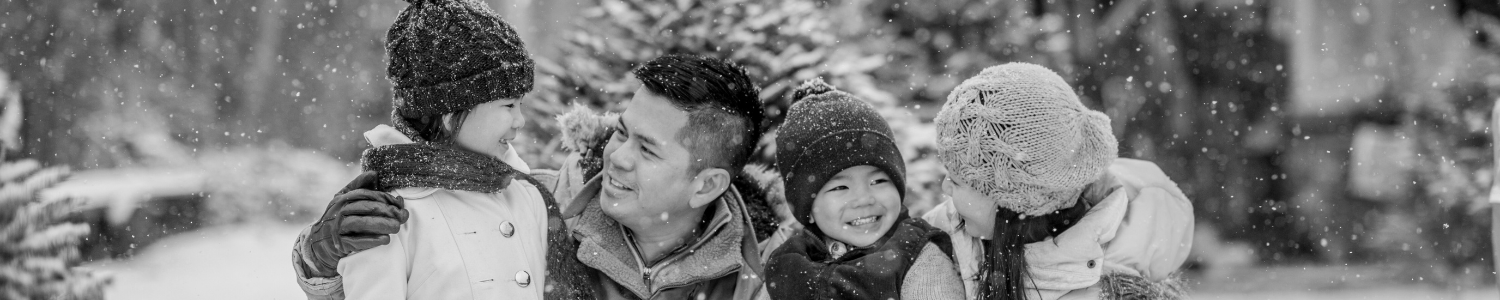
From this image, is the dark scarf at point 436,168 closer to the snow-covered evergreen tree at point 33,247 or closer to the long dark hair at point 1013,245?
the long dark hair at point 1013,245

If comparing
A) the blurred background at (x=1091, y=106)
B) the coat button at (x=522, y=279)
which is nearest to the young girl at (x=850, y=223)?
the coat button at (x=522, y=279)

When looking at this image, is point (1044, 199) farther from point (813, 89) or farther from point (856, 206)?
point (813, 89)

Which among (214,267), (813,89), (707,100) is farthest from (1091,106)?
(214,267)

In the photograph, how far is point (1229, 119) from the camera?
9961 millimetres

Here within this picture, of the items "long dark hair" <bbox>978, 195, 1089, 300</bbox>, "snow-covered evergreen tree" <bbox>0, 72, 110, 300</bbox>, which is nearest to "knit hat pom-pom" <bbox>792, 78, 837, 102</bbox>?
"long dark hair" <bbox>978, 195, 1089, 300</bbox>

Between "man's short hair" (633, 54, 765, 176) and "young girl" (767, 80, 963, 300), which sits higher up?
"man's short hair" (633, 54, 765, 176)

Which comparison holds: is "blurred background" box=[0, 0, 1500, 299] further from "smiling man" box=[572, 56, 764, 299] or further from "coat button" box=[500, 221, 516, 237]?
"coat button" box=[500, 221, 516, 237]

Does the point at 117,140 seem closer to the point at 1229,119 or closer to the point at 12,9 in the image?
the point at 12,9

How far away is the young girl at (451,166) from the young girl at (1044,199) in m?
1.06

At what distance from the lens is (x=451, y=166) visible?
7.70 feet

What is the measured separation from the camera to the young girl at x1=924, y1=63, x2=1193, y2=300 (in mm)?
2352

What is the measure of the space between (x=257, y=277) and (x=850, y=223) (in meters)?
8.04

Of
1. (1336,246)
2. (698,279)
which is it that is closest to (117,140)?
(698,279)

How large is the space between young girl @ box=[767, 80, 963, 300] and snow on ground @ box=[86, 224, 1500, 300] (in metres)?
6.82
